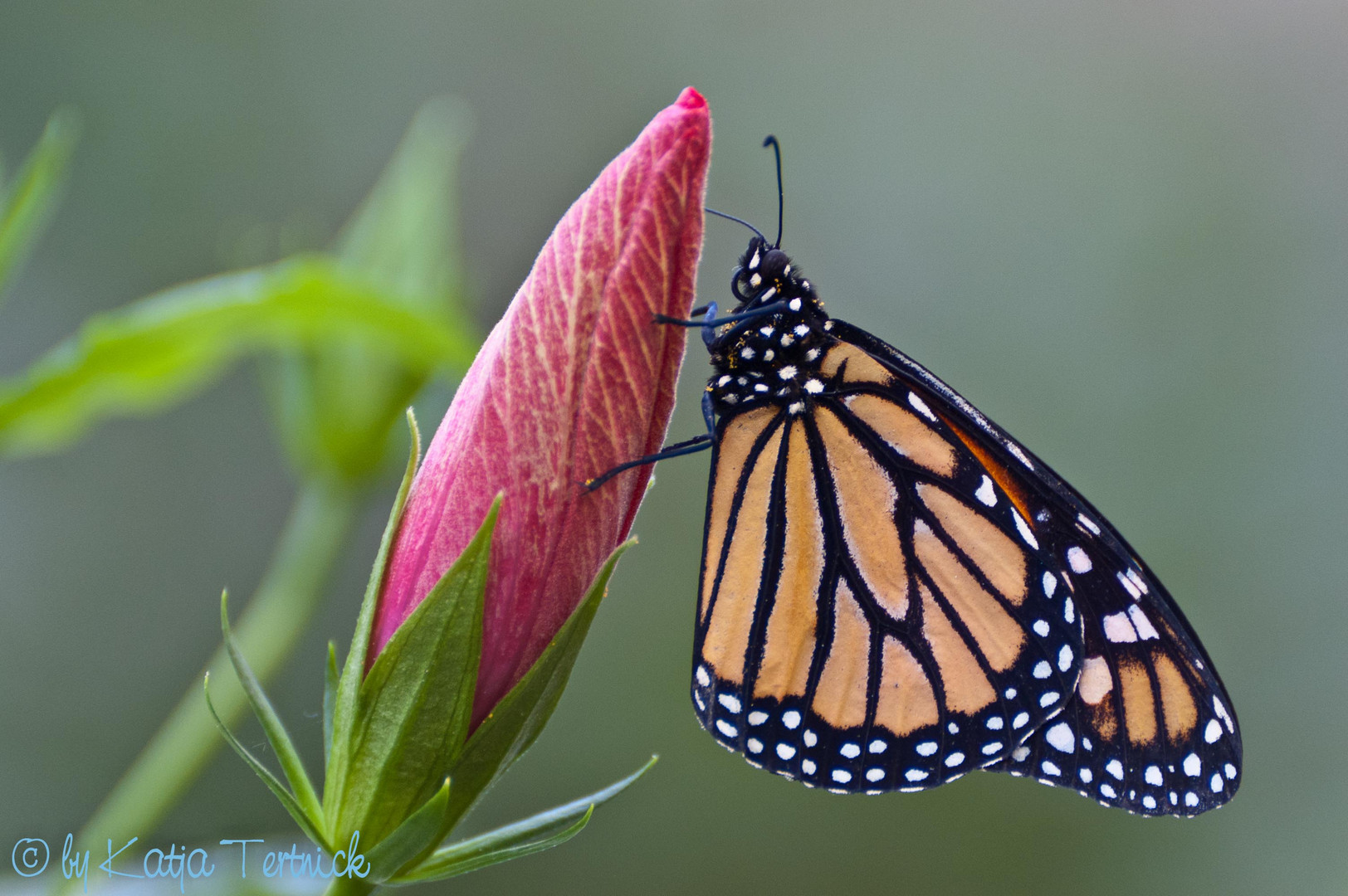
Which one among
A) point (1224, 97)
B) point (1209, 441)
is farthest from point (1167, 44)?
point (1209, 441)

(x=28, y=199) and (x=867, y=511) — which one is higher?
(x=28, y=199)

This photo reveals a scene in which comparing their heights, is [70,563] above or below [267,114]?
below

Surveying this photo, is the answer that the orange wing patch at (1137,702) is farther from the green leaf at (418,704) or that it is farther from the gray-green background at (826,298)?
the gray-green background at (826,298)

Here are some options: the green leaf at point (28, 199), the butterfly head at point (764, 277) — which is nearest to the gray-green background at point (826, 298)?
the butterfly head at point (764, 277)

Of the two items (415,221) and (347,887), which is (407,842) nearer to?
(347,887)

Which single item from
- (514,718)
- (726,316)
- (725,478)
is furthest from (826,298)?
(514,718)

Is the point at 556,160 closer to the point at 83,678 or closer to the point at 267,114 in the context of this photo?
the point at 267,114
